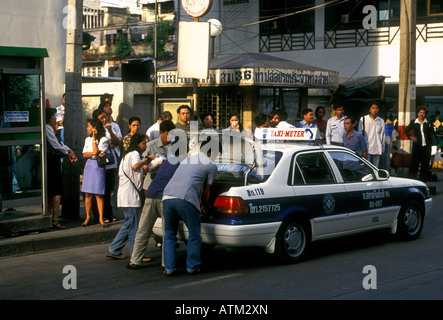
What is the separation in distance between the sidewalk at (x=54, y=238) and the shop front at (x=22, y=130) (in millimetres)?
272

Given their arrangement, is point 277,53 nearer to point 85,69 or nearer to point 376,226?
point 376,226

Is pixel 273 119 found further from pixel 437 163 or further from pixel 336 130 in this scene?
pixel 437 163

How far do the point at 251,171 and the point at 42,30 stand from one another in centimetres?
941

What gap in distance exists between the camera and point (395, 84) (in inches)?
1065

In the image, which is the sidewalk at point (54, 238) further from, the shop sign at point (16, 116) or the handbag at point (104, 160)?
the shop sign at point (16, 116)

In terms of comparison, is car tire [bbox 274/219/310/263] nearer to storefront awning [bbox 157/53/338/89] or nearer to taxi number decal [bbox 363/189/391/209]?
taxi number decal [bbox 363/189/391/209]

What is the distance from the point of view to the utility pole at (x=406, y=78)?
16203 mm

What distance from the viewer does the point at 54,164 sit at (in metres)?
10.6

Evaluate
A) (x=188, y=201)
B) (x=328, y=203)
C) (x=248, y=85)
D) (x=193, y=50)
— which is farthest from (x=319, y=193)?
(x=248, y=85)

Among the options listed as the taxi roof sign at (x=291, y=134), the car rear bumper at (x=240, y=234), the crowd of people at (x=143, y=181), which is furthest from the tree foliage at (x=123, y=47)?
the car rear bumper at (x=240, y=234)

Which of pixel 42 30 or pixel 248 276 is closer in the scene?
pixel 248 276

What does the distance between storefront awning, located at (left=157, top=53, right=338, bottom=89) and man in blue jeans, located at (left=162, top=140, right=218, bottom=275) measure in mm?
7779

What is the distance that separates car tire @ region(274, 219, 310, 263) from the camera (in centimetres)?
810
